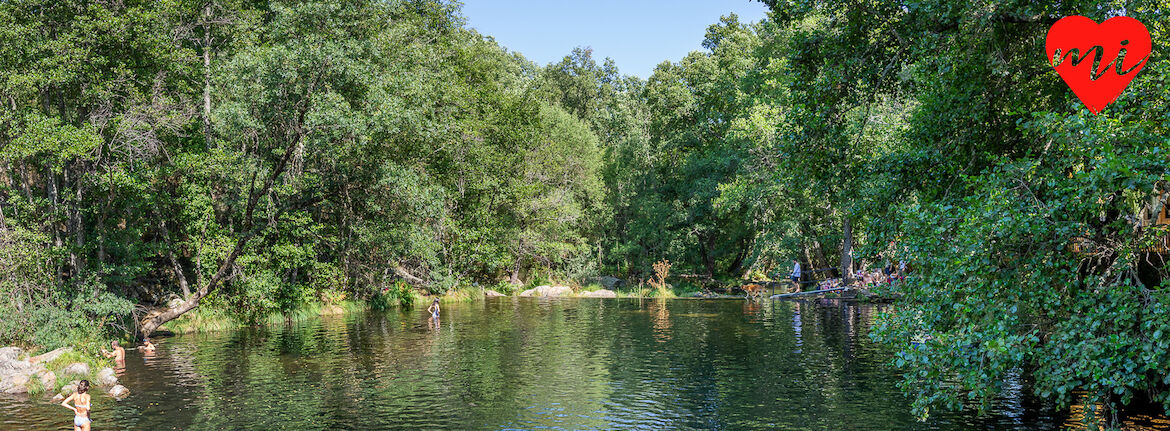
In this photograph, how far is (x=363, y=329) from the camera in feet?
108

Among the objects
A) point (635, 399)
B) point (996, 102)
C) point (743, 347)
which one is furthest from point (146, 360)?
point (996, 102)

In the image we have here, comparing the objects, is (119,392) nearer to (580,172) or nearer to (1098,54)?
(1098,54)

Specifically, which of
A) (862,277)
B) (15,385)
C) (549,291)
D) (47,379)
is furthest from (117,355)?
(862,277)

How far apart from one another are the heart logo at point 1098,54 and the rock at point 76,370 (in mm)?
23663

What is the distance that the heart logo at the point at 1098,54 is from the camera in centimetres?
1071

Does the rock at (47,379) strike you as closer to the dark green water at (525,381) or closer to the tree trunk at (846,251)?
the dark green water at (525,381)

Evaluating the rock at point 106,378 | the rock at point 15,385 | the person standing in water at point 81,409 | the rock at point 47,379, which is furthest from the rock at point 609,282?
the person standing in water at point 81,409

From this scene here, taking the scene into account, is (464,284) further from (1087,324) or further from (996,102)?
(1087,324)

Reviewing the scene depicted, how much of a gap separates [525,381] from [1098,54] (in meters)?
15.1

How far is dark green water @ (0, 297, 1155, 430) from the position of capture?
16438 mm

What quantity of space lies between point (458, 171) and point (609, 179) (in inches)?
716

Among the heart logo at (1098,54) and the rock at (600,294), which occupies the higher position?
the heart logo at (1098,54)

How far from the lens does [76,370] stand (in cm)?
2095

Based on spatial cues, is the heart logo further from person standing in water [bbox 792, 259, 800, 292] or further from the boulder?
person standing in water [bbox 792, 259, 800, 292]
